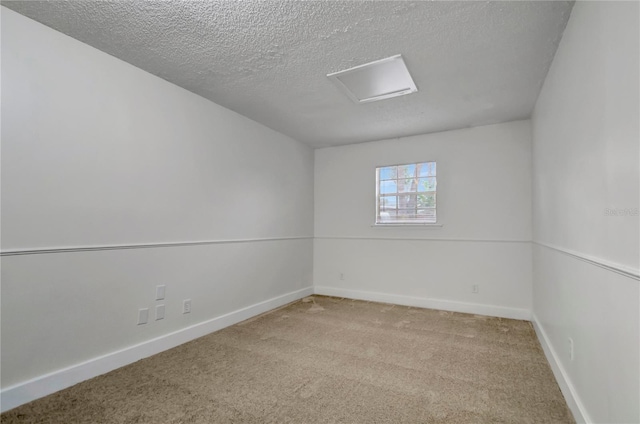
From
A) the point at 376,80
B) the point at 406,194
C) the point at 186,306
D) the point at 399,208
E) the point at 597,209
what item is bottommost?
the point at 186,306

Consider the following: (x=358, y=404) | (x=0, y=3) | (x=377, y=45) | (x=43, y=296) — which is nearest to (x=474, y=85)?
(x=377, y=45)

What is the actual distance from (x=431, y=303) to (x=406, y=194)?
1.54 m

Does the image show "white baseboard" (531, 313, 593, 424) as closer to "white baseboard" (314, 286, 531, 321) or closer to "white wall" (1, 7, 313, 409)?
"white baseboard" (314, 286, 531, 321)

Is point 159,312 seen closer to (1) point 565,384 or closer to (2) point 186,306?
(2) point 186,306

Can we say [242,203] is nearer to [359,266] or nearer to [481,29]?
[359,266]

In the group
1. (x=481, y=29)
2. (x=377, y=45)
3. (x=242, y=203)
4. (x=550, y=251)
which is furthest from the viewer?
(x=242, y=203)

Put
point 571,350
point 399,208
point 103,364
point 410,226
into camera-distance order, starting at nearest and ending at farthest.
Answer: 1. point 571,350
2. point 103,364
3. point 410,226
4. point 399,208

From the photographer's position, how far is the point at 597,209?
4.77 feet

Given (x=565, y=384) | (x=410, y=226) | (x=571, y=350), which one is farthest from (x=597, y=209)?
(x=410, y=226)

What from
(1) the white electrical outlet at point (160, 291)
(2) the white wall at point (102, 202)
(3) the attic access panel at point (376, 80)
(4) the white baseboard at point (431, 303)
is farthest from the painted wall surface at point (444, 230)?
(1) the white electrical outlet at point (160, 291)

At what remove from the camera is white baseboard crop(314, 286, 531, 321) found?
3.66m

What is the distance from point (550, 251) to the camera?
2490mm

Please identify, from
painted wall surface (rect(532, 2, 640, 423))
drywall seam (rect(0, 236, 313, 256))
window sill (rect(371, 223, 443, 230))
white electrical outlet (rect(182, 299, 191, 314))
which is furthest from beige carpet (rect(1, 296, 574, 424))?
window sill (rect(371, 223, 443, 230))

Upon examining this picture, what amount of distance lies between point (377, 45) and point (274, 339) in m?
2.69
